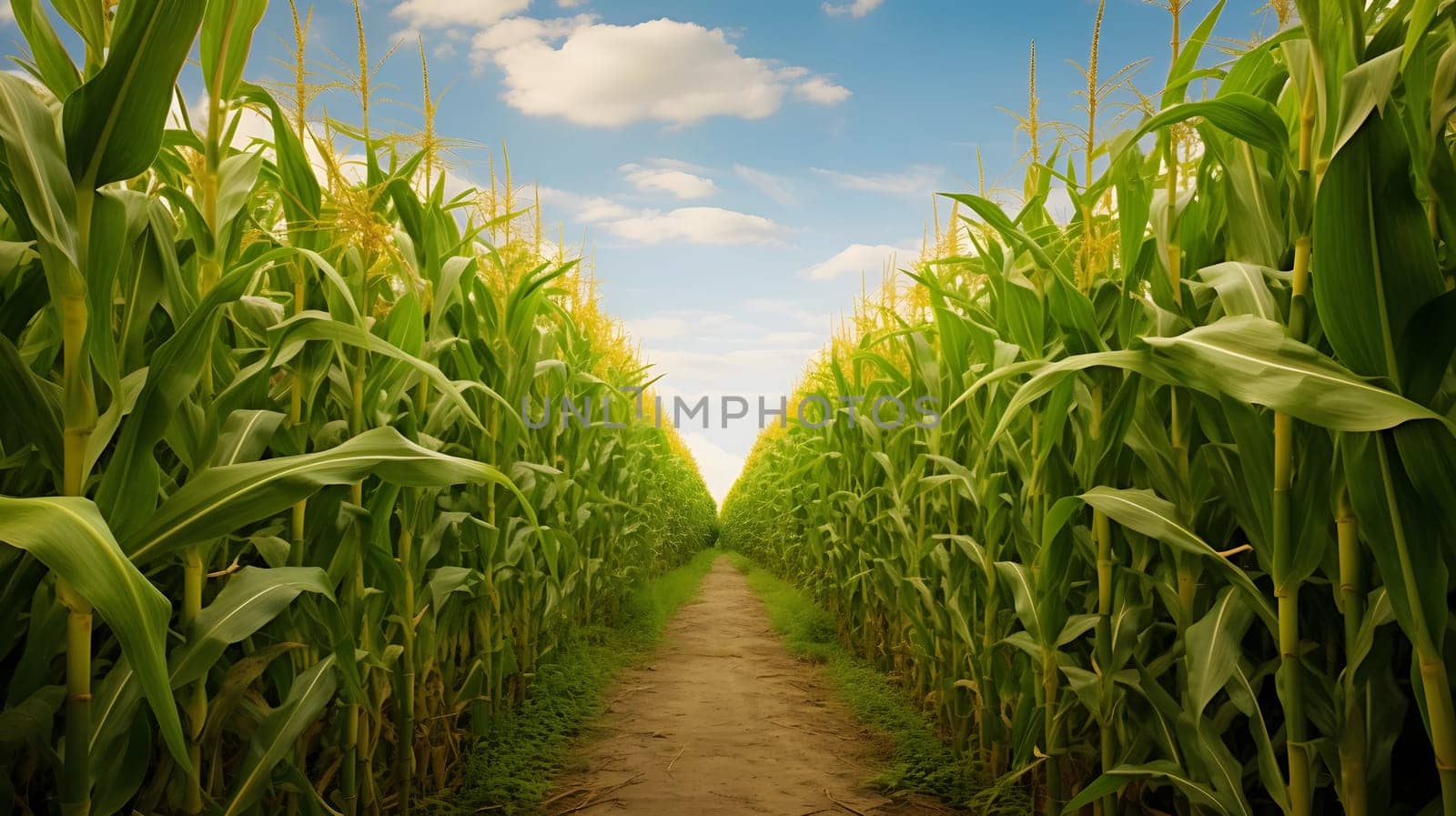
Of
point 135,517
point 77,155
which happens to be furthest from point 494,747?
point 77,155

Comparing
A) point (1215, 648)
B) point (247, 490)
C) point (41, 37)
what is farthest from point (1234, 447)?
point (41, 37)

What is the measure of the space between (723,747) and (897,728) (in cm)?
87

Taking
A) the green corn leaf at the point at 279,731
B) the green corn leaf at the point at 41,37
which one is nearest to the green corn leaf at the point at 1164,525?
the green corn leaf at the point at 279,731

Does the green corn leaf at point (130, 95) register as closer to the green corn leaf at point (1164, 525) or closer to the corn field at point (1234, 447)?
the corn field at point (1234, 447)

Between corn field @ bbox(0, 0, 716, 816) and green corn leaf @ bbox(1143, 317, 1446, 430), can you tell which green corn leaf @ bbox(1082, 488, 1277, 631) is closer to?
green corn leaf @ bbox(1143, 317, 1446, 430)

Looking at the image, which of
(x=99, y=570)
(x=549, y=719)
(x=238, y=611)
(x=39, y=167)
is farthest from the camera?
(x=549, y=719)

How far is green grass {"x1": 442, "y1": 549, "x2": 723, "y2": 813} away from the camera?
9.73 ft

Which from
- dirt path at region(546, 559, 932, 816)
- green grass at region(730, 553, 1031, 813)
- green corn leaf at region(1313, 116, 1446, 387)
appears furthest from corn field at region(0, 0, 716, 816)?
green grass at region(730, 553, 1031, 813)

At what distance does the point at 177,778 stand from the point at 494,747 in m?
1.83

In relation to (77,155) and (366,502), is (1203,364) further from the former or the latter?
(366,502)

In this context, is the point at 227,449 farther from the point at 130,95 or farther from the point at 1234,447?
the point at 1234,447

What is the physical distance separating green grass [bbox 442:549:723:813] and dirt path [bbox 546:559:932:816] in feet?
0.38

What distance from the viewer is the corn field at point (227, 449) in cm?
107

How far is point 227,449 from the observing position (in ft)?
5.18
